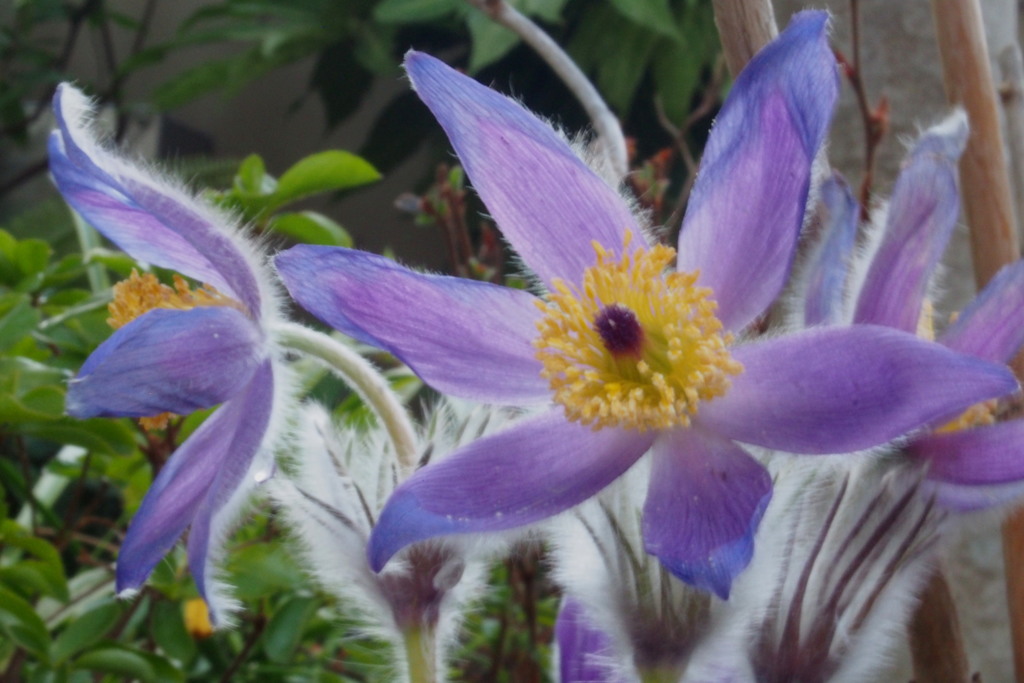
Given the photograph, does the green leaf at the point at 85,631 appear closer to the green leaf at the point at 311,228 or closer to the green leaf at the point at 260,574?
the green leaf at the point at 260,574

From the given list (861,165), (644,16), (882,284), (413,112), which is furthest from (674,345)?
(413,112)

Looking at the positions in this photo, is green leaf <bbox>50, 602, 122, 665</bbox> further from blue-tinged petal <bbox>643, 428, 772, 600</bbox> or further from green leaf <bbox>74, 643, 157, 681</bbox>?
blue-tinged petal <bbox>643, 428, 772, 600</bbox>

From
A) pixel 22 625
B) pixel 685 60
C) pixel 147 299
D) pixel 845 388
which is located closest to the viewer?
pixel 845 388

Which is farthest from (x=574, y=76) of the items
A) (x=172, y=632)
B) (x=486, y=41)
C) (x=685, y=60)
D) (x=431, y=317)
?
(x=685, y=60)

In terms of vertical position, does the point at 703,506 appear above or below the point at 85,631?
above

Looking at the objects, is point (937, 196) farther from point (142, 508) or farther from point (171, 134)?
point (171, 134)

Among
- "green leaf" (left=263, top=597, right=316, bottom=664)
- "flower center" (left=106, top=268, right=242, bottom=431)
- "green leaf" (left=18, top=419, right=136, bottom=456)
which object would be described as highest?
"flower center" (left=106, top=268, right=242, bottom=431)

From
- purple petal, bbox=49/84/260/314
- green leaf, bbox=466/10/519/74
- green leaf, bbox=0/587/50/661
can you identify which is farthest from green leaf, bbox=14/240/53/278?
green leaf, bbox=466/10/519/74

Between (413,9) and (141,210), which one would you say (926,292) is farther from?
(413,9)
